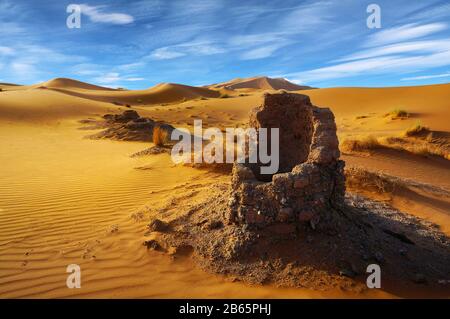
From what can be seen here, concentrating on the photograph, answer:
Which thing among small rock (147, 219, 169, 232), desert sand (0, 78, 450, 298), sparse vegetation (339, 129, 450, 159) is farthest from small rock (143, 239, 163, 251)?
sparse vegetation (339, 129, 450, 159)

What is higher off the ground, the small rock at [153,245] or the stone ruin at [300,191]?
the stone ruin at [300,191]

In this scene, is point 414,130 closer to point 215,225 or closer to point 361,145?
point 361,145

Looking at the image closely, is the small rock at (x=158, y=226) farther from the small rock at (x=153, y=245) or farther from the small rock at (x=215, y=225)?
the small rock at (x=215, y=225)

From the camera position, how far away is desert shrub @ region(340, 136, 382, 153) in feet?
34.8

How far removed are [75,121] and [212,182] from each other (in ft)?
53.2

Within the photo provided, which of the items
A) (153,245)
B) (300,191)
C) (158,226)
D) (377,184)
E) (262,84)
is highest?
(262,84)

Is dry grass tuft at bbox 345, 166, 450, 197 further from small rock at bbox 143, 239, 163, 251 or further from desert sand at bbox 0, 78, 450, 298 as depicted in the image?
small rock at bbox 143, 239, 163, 251

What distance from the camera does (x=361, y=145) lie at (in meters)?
10.6

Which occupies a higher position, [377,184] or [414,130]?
[414,130]

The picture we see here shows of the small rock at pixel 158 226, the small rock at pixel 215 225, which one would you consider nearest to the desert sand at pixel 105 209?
the small rock at pixel 158 226

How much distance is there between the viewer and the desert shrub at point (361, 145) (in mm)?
10609

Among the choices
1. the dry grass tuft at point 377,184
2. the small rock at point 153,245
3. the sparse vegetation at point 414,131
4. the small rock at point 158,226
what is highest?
the sparse vegetation at point 414,131

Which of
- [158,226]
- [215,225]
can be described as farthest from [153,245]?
[215,225]

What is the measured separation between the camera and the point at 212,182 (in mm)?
7266
